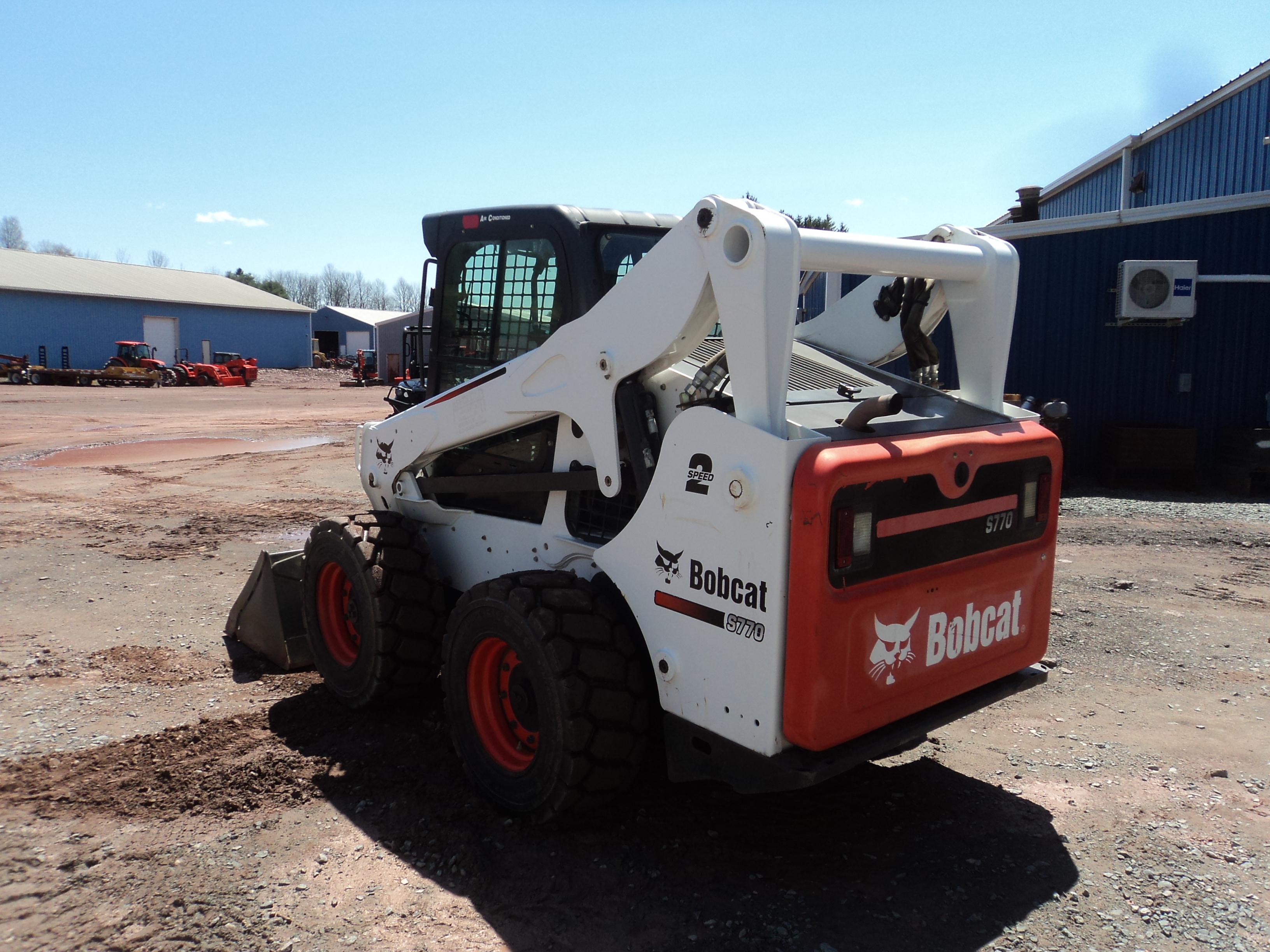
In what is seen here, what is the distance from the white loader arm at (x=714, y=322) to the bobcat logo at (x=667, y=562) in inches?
15.2

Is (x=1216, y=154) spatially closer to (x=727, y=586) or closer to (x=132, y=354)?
(x=727, y=586)

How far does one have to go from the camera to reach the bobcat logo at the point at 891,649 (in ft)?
10.3

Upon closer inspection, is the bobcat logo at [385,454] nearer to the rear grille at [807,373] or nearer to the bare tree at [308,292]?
the rear grille at [807,373]

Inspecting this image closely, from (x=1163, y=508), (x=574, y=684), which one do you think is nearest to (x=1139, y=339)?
(x=1163, y=508)

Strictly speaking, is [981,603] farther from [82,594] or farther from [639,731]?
[82,594]

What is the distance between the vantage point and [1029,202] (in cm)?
1630

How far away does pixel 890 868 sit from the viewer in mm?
3441

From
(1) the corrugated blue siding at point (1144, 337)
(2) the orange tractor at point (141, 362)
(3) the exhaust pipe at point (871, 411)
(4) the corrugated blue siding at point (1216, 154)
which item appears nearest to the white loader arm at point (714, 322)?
(3) the exhaust pipe at point (871, 411)

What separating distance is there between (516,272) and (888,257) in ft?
5.76

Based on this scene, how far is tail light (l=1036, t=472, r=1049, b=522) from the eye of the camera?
378 cm

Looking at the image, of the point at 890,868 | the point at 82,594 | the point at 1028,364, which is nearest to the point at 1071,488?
the point at 1028,364

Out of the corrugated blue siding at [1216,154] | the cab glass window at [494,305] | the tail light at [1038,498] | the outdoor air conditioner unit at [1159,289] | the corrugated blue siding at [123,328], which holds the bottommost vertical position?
the tail light at [1038,498]

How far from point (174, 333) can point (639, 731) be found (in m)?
51.6

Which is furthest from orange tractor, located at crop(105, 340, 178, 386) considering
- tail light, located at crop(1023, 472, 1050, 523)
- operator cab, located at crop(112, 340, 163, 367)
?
tail light, located at crop(1023, 472, 1050, 523)
